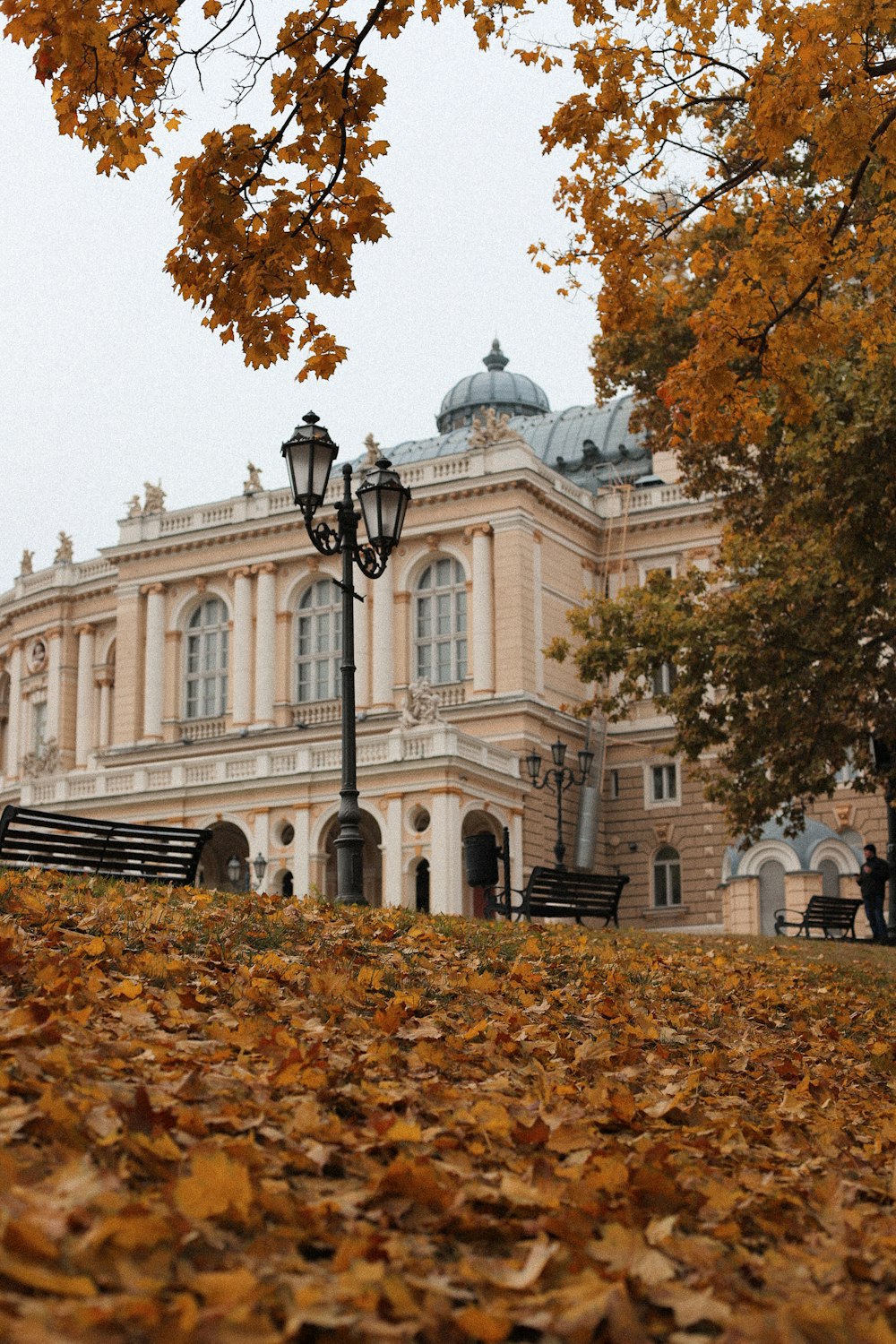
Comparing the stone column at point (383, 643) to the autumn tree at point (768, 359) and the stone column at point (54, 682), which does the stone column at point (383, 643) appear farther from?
the autumn tree at point (768, 359)

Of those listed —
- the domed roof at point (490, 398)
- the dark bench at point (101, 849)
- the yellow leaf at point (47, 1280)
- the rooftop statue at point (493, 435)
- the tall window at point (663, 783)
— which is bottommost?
the yellow leaf at point (47, 1280)

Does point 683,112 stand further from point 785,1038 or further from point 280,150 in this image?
point 785,1038

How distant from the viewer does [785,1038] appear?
8.99 metres

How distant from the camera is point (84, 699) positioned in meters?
61.9

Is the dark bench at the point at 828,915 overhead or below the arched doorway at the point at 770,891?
below

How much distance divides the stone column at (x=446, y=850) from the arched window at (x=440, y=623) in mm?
9159

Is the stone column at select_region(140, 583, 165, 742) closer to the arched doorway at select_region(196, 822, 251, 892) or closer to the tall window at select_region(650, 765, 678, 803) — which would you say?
the arched doorway at select_region(196, 822, 251, 892)

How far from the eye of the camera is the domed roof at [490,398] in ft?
239

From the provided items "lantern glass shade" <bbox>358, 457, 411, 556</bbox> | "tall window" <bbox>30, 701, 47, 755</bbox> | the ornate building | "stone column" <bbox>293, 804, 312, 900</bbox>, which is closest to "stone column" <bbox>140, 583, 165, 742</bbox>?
the ornate building

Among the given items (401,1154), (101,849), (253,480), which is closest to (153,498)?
(253,480)

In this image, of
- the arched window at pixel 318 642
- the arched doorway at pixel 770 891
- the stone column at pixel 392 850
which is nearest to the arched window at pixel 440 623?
the arched window at pixel 318 642

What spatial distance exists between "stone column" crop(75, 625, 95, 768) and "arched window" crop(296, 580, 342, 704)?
12.0 metres

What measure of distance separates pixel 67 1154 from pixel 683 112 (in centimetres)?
996

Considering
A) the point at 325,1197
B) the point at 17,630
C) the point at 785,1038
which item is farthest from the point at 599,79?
the point at 17,630
